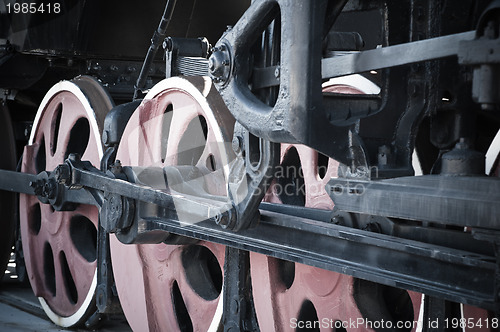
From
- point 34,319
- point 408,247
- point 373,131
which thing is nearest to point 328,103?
point 373,131

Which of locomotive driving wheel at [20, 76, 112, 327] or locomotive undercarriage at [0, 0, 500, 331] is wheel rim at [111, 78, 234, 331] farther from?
locomotive driving wheel at [20, 76, 112, 327]

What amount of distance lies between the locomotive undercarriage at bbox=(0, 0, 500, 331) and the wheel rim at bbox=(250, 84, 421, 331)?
0.5 inches

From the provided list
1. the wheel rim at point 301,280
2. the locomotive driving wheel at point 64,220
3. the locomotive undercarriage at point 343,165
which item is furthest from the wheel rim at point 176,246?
the locomotive driving wheel at point 64,220

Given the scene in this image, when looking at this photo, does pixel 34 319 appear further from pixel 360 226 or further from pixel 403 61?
pixel 403 61

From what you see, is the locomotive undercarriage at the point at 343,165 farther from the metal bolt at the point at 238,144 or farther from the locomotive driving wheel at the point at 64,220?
→ the locomotive driving wheel at the point at 64,220

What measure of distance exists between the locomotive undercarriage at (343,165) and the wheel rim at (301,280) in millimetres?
12

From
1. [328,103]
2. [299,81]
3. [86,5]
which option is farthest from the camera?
[86,5]

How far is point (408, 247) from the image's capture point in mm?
1597

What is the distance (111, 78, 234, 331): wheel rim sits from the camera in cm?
259

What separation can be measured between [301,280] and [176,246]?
61 cm

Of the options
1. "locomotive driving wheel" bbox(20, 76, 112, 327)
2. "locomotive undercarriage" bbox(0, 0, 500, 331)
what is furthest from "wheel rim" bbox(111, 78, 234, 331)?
"locomotive driving wheel" bbox(20, 76, 112, 327)

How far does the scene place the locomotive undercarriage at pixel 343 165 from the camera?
1491mm

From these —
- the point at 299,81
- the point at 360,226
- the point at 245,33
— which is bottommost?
the point at 360,226

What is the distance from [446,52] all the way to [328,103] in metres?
0.47
